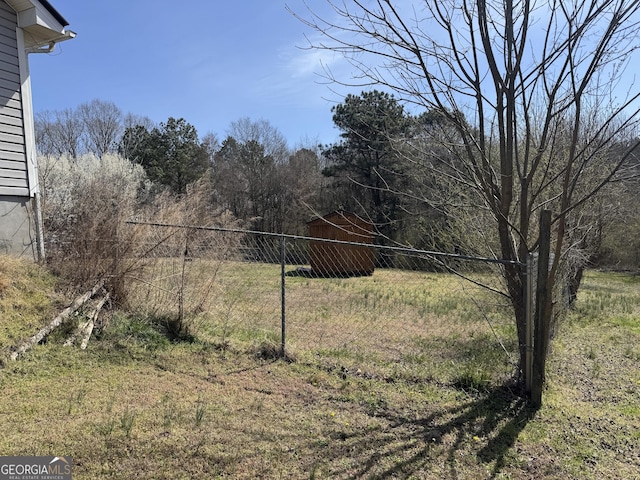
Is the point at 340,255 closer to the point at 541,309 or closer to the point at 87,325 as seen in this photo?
the point at 87,325

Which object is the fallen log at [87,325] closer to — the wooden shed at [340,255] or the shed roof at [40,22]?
the shed roof at [40,22]

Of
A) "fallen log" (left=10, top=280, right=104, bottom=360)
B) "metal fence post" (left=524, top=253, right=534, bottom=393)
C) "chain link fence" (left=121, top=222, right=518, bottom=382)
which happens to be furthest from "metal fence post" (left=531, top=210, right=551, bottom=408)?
"fallen log" (left=10, top=280, right=104, bottom=360)

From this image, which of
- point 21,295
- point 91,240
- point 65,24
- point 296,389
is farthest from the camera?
point 65,24

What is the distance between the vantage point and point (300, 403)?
336cm

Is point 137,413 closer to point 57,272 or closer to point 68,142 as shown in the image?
point 57,272

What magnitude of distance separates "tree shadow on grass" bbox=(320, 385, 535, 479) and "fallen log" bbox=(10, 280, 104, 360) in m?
3.20

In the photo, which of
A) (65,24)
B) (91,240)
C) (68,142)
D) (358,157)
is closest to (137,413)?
(91,240)

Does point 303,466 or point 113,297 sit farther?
point 113,297

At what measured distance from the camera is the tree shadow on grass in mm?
2469

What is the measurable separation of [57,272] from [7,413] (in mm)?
3039

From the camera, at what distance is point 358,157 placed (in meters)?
21.9

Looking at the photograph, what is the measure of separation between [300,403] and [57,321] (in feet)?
9.60

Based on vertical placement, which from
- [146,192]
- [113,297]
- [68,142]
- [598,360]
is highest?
[68,142]

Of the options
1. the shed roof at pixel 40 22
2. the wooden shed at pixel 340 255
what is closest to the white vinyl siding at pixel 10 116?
the shed roof at pixel 40 22
